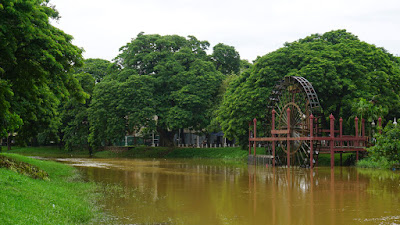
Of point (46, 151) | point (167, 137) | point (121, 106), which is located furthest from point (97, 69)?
point (167, 137)

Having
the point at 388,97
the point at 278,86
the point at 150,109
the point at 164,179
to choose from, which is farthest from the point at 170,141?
the point at 164,179

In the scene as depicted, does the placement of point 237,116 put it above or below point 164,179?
above

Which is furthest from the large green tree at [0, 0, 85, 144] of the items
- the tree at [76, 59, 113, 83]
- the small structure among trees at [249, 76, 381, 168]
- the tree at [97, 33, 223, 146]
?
the tree at [76, 59, 113, 83]

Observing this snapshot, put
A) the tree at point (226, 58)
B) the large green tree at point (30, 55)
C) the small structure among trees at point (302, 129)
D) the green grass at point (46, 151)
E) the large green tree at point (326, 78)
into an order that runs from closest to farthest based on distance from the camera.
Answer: the large green tree at point (30, 55) < the small structure among trees at point (302, 129) < the large green tree at point (326, 78) < the green grass at point (46, 151) < the tree at point (226, 58)

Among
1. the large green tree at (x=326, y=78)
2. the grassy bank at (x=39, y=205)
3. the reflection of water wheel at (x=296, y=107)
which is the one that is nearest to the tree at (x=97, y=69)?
the large green tree at (x=326, y=78)

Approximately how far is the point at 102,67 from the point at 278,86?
119ft

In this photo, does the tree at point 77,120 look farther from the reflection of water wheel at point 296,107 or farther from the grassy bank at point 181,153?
the reflection of water wheel at point 296,107

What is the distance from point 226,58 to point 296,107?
29153 mm

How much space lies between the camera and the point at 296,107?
3825 centimetres

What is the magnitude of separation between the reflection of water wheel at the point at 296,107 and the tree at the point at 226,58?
23.7m

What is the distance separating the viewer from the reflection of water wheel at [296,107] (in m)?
35.4

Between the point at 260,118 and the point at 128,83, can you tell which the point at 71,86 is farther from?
the point at 128,83

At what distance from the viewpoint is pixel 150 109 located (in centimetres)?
5262

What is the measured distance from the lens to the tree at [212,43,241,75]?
64.6 m
